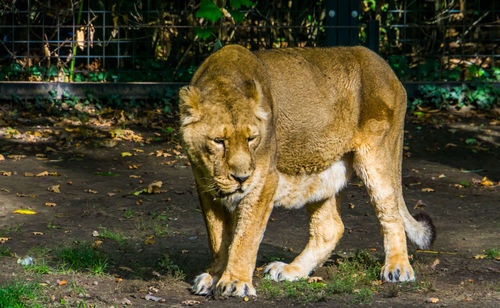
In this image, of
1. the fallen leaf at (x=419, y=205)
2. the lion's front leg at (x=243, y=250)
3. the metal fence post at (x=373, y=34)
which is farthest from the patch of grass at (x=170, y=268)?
the metal fence post at (x=373, y=34)

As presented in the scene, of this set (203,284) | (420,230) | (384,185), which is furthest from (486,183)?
(203,284)

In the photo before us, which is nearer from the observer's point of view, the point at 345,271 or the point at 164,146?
the point at 345,271

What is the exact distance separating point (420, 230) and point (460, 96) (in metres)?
7.77

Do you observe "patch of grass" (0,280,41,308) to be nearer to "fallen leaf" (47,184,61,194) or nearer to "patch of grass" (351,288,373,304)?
"patch of grass" (351,288,373,304)

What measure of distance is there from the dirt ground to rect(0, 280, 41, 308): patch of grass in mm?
103

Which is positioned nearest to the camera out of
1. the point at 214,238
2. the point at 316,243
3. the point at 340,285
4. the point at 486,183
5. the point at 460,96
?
the point at 214,238

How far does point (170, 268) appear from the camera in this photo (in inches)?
224

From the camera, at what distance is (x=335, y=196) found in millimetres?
6320

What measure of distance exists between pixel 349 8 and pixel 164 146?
4104mm

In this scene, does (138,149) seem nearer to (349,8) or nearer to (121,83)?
(121,83)

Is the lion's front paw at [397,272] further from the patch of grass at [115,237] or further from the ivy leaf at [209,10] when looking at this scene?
the ivy leaf at [209,10]

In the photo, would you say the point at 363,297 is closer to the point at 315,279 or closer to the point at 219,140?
the point at 315,279

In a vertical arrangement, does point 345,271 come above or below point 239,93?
below

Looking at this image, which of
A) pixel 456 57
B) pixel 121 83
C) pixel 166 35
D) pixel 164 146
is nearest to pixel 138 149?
pixel 164 146
